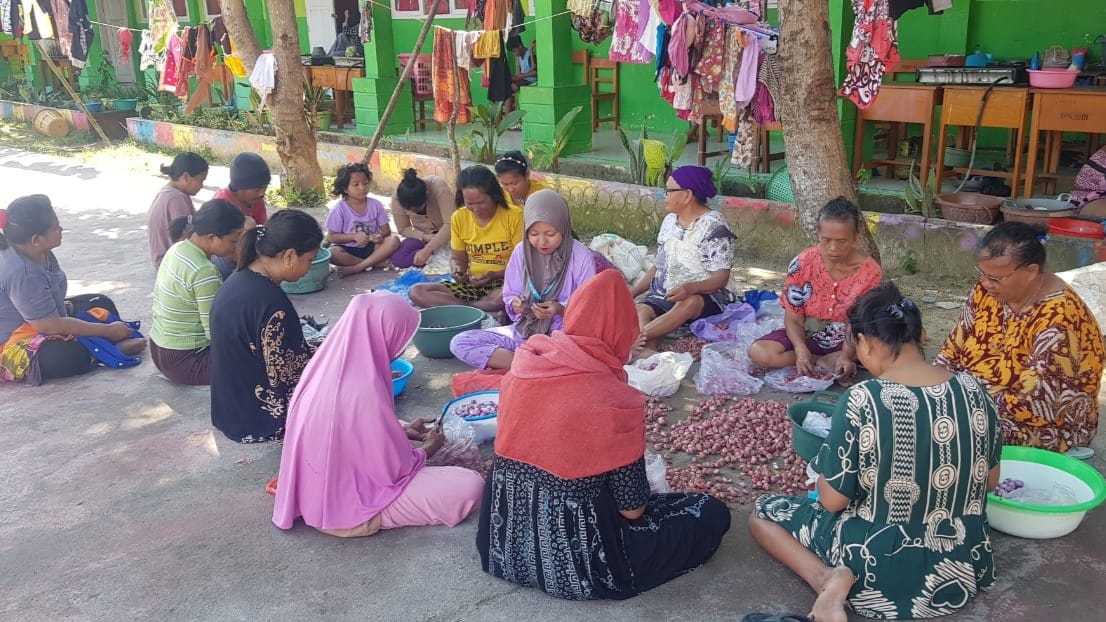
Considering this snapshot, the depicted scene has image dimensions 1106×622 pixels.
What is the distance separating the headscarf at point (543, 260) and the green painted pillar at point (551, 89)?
15.6 feet

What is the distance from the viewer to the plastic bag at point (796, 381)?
14.6 ft

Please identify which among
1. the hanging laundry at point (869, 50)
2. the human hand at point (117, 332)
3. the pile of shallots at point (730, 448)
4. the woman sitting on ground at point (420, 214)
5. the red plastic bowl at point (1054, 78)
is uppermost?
the hanging laundry at point (869, 50)

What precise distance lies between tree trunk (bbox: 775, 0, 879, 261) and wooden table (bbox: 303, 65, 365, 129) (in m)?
7.74

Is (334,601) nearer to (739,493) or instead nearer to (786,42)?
(739,493)

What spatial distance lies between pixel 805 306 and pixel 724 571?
1903 millimetres

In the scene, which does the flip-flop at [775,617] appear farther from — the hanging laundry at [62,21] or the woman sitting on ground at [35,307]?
the hanging laundry at [62,21]

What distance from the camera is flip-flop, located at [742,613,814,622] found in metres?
2.60

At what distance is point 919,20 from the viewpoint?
27.9 feet

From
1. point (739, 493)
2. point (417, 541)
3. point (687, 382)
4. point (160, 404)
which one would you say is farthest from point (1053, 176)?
point (160, 404)

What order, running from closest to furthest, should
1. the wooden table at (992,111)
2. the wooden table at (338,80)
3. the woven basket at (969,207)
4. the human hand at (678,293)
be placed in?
the human hand at (678,293) < the woven basket at (969,207) < the wooden table at (992,111) < the wooden table at (338,80)

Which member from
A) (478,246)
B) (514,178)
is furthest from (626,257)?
(478,246)

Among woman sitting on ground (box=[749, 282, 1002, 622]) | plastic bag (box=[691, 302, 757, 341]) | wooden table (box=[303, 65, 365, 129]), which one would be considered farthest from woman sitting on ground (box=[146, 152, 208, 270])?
wooden table (box=[303, 65, 365, 129])

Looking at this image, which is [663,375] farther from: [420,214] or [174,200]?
[174,200]

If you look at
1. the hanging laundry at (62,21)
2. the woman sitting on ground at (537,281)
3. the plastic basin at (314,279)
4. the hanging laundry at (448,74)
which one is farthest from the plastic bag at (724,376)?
the hanging laundry at (62,21)
